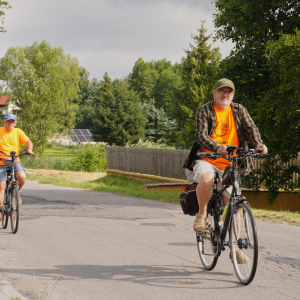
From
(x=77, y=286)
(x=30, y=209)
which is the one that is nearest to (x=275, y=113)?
(x=30, y=209)

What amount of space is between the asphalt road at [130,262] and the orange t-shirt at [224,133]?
1228mm

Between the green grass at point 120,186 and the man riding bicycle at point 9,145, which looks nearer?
the man riding bicycle at point 9,145

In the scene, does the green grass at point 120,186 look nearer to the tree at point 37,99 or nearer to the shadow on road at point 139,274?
the shadow on road at point 139,274

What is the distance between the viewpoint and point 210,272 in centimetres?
515

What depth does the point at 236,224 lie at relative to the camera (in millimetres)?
4488

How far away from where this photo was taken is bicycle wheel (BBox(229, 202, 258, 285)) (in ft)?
13.9

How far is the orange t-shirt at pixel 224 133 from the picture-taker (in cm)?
486

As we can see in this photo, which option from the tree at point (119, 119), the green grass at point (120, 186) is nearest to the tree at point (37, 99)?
the tree at point (119, 119)

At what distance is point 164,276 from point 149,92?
3749 inches

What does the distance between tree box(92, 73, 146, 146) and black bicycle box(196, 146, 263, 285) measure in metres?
47.6

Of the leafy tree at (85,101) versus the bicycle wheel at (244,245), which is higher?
the leafy tree at (85,101)

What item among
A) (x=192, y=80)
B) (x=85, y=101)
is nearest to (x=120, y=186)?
(x=192, y=80)

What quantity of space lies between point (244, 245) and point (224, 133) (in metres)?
1.19

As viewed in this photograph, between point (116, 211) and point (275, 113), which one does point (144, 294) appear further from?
point (275, 113)
